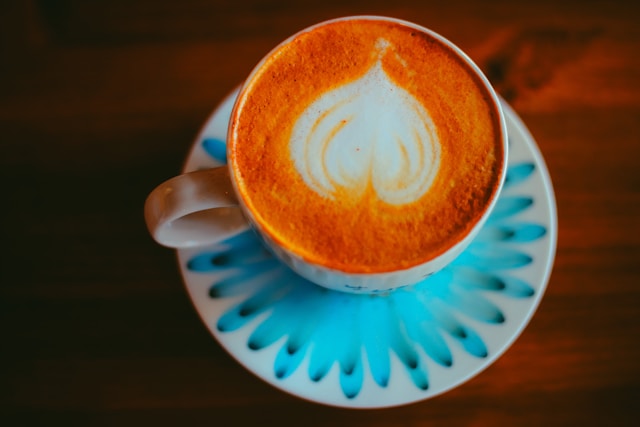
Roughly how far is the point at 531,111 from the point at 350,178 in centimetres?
42

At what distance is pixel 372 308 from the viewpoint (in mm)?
669

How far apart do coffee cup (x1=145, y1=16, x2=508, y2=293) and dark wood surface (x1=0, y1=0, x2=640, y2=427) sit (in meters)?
0.24

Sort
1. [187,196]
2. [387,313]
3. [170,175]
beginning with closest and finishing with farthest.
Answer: [187,196] → [387,313] → [170,175]

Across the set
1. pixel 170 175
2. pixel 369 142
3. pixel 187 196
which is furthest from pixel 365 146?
pixel 170 175

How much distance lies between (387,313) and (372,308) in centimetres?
2

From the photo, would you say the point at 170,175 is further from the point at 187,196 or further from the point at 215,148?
the point at 187,196

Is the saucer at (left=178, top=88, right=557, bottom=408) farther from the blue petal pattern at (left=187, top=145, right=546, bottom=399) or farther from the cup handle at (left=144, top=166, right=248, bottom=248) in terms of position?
the cup handle at (left=144, top=166, right=248, bottom=248)

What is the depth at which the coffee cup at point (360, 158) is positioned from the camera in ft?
1.72

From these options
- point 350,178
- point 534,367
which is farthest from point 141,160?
point 534,367

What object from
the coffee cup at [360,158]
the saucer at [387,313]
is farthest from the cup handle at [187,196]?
the saucer at [387,313]

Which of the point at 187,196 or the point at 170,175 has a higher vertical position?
the point at 170,175

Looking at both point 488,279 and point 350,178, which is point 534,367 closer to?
point 488,279

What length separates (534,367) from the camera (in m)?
0.74

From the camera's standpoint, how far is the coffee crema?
0.53 meters
